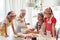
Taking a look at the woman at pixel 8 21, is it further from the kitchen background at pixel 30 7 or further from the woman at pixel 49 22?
the woman at pixel 49 22

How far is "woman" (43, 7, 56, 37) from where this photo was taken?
1084mm

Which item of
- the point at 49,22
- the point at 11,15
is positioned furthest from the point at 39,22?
the point at 11,15

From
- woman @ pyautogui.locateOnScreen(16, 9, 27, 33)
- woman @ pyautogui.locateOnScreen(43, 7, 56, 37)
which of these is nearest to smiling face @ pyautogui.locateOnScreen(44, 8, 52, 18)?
woman @ pyautogui.locateOnScreen(43, 7, 56, 37)

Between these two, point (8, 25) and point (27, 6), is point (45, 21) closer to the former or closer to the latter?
point (27, 6)

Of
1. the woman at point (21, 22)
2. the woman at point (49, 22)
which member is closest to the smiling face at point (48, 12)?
the woman at point (49, 22)

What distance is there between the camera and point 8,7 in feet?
3.82

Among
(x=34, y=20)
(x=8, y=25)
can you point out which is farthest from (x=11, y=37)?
(x=34, y=20)

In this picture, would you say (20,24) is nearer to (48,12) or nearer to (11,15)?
(11,15)

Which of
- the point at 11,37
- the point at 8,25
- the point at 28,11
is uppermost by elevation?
the point at 28,11

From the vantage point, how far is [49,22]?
1.10 metres

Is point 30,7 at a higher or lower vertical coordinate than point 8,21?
higher

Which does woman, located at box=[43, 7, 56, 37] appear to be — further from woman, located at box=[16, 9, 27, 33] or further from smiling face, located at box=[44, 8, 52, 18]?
woman, located at box=[16, 9, 27, 33]

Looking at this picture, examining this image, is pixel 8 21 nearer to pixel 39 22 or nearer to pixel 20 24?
pixel 20 24

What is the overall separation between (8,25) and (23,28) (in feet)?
0.45
